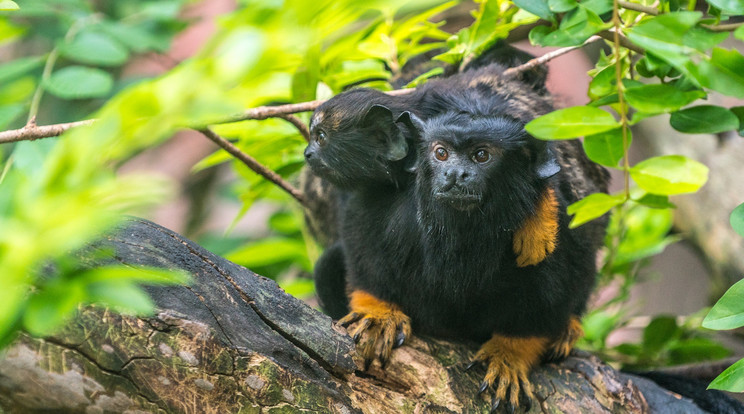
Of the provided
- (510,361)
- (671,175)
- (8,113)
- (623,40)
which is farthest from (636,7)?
(8,113)

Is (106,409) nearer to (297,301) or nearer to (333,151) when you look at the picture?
(297,301)

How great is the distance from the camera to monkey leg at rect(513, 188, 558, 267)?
120 inches

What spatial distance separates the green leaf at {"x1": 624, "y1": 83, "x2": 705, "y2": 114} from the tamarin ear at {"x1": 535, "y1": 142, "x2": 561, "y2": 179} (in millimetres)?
816

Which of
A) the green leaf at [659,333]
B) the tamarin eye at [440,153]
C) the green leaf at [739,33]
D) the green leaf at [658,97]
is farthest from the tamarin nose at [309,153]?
the green leaf at [659,333]

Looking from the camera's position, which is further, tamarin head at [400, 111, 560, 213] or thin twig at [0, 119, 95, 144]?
tamarin head at [400, 111, 560, 213]

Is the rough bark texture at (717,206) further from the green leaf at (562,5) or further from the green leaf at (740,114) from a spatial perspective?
the green leaf at (562,5)

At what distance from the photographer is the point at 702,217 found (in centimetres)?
532

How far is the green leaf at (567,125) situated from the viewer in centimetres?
207

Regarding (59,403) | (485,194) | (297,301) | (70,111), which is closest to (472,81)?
(485,194)

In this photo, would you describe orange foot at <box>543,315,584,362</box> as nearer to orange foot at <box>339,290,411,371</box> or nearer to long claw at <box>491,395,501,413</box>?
long claw at <box>491,395,501,413</box>

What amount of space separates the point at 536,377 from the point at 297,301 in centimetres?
132

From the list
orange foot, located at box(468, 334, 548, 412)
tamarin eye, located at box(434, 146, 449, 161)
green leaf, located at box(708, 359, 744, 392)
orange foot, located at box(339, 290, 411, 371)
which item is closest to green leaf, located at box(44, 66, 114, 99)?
orange foot, located at box(339, 290, 411, 371)

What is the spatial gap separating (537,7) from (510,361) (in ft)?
5.55

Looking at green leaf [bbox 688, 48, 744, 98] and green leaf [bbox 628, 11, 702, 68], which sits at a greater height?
green leaf [bbox 628, 11, 702, 68]
